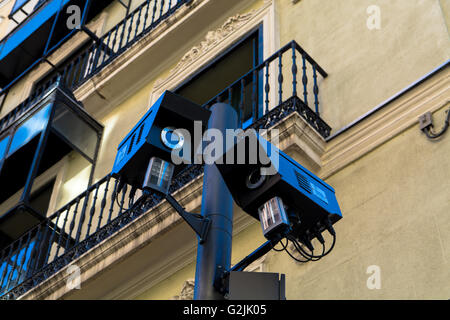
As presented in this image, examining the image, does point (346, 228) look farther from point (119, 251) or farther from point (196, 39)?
point (196, 39)

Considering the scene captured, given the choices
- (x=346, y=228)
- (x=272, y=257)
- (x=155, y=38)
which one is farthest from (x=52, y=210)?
(x=346, y=228)

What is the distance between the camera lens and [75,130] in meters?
10.3

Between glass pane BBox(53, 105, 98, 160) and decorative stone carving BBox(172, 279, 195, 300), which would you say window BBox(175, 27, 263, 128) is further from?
decorative stone carving BBox(172, 279, 195, 300)

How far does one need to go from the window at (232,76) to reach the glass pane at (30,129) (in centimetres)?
202

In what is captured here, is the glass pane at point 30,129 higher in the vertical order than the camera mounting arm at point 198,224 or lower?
higher

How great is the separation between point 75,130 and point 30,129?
2.23ft

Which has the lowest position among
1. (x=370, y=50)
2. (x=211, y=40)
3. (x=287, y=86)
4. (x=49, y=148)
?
(x=370, y=50)

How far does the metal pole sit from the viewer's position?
3590mm

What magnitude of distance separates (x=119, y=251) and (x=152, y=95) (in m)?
3.28

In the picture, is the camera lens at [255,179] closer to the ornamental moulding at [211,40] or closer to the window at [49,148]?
the ornamental moulding at [211,40]

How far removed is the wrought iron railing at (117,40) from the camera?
10710mm

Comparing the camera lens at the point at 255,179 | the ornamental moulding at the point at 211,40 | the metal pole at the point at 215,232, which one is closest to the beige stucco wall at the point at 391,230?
the metal pole at the point at 215,232

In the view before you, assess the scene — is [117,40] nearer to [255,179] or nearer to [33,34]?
[33,34]

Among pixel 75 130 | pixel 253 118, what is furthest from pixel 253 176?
pixel 75 130
